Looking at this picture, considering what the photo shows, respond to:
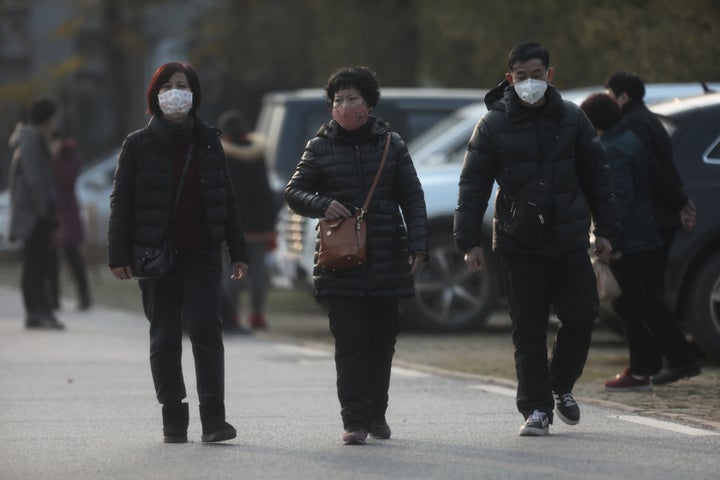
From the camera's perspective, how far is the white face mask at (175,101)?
28.5ft

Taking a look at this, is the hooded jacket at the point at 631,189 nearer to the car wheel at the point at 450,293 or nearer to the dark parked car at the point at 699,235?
the dark parked car at the point at 699,235

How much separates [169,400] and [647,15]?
41.1 ft

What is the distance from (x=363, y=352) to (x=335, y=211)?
64cm

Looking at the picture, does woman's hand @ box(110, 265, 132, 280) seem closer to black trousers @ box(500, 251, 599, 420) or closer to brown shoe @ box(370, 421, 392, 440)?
brown shoe @ box(370, 421, 392, 440)

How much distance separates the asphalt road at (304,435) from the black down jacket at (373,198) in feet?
2.32

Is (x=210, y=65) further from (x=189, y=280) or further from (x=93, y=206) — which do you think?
(x=189, y=280)

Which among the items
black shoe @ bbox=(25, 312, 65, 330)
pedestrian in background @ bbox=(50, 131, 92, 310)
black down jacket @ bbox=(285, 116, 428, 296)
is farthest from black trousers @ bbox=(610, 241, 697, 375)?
pedestrian in background @ bbox=(50, 131, 92, 310)

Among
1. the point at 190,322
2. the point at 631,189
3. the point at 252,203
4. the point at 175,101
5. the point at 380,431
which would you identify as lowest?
the point at 380,431

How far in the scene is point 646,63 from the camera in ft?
64.2

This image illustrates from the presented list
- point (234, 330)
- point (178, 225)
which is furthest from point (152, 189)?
point (234, 330)

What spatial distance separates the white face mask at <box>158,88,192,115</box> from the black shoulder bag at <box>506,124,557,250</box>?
150 cm

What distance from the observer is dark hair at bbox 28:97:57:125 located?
16359 millimetres

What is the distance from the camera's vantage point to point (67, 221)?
19.5 m

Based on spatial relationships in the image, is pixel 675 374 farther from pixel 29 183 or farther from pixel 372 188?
pixel 29 183
